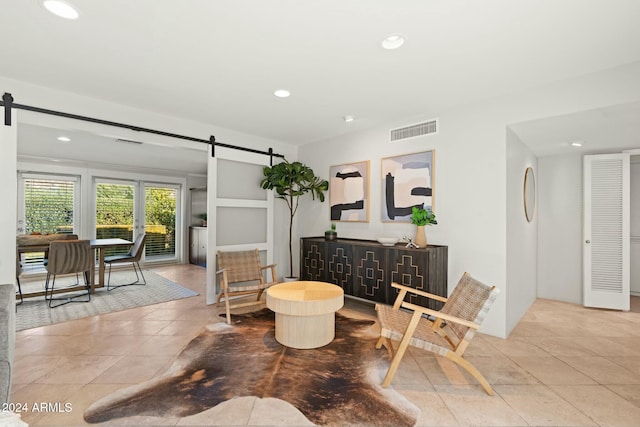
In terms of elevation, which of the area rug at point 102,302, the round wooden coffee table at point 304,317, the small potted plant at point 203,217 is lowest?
the area rug at point 102,302

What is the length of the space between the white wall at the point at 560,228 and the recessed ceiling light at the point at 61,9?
5.80 meters

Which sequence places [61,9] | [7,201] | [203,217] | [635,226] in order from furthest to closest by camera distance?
[203,217] < [635,226] < [7,201] < [61,9]

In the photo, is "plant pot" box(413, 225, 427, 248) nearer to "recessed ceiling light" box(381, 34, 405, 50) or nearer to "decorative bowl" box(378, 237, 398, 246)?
"decorative bowl" box(378, 237, 398, 246)

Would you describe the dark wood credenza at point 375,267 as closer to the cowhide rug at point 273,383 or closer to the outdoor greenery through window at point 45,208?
the cowhide rug at point 273,383

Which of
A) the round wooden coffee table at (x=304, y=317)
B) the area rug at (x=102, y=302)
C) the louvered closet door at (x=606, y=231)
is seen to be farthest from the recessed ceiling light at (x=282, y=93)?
the louvered closet door at (x=606, y=231)

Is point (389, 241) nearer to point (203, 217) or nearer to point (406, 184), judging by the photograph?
point (406, 184)

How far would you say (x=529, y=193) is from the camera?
13.3 ft

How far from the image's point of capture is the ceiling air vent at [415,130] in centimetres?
372

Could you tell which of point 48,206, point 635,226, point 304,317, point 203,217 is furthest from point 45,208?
point 635,226

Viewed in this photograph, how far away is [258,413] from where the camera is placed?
1.89m

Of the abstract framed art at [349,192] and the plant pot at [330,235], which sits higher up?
the abstract framed art at [349,192]

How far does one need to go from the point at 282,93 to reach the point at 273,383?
2718 mm

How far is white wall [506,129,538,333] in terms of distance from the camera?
10.6 feet

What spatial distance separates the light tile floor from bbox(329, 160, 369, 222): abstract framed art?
2.18 m
